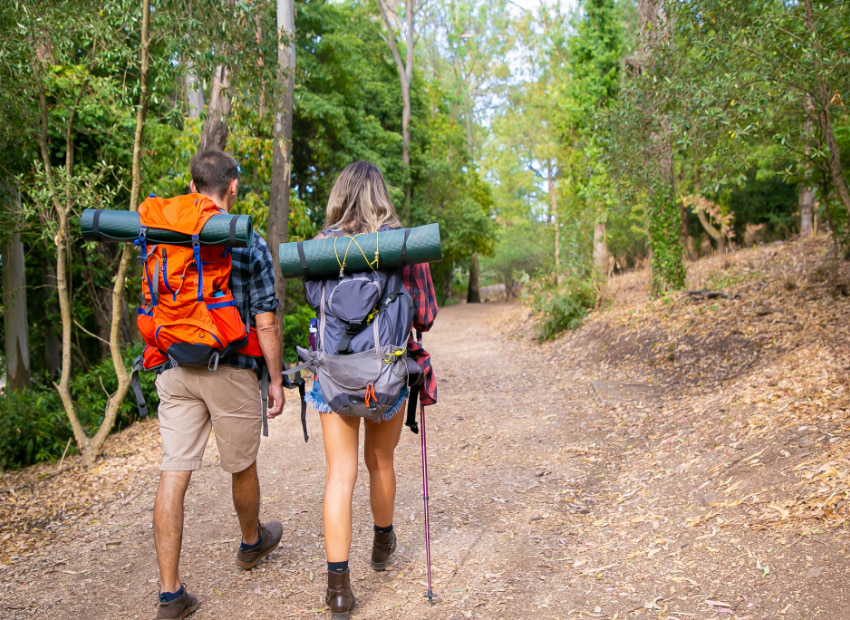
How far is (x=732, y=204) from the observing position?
61.3ft

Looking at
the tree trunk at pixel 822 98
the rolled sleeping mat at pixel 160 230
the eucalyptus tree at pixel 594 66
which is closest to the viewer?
the rolled sleeping mat at pixel 160 230

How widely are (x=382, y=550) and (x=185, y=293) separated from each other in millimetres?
1658

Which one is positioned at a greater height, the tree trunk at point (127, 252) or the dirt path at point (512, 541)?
the tree trunk at point (127, 252)

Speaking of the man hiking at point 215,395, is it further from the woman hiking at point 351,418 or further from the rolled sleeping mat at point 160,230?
the woman hiking at point 351,418

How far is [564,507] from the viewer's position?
4.16 metres

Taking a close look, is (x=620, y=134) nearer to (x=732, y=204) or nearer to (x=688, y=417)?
(x=688, y=417)

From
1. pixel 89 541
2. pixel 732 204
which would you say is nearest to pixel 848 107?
pixel 89 541

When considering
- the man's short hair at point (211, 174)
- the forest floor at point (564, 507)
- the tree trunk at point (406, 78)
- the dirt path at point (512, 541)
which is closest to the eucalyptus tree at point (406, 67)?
the tree trunk at point (406, 78)

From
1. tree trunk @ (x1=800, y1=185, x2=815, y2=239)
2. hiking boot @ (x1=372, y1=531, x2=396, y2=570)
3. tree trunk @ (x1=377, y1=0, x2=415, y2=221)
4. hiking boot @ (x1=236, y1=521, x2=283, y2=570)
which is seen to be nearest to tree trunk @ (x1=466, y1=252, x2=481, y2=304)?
tree trunk @ (x1=377, y1=0, x2=415, y2=221)

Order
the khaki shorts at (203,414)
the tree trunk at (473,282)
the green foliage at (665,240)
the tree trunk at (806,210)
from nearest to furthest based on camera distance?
1. the khaki shorts at (203,414)
2. the green foliage at (665,240)
3. the tree trunk at (806,210)
4. the tree trunk at (473,282)

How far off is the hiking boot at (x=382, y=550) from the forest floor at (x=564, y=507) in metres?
0.07

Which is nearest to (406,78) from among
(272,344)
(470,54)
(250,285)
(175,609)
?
(470,54)

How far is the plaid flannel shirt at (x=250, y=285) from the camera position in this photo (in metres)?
2.88

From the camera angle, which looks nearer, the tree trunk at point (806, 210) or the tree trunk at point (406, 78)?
the tree trunk at point (806, 210)
